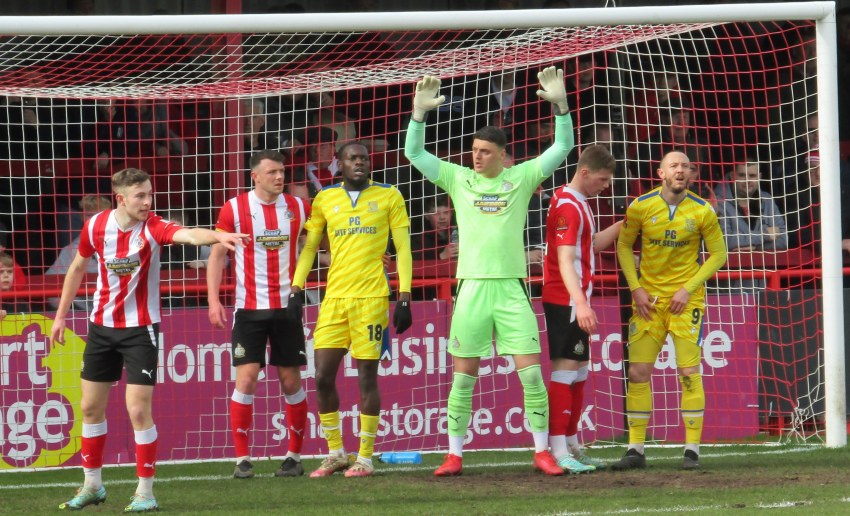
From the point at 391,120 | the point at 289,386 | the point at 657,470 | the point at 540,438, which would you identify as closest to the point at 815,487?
the point at 657,470

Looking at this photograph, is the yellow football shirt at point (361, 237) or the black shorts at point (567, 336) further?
the yellow football shirt at point (361, 237)

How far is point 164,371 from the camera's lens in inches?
351

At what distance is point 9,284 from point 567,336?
13.1 feet

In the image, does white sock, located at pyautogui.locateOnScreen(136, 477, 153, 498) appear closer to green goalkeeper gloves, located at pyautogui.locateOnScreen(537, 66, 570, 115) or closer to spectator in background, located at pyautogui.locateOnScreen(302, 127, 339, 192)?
green goalkeeper gloves, located at pyautogui.locateOnScreen(537, 66, 570, 115)

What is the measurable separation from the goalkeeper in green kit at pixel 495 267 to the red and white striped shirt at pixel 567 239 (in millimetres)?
256

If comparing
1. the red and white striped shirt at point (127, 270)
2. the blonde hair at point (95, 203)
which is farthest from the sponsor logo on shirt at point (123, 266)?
the blonde hair at point (95, 203)

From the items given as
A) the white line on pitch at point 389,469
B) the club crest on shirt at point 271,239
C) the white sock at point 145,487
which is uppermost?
the club crest on shirt at point 271,239

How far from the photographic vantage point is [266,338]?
7883 mm

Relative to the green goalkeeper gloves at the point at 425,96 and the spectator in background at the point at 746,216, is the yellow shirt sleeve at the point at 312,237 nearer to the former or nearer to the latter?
the green goalkeeper gloves at the point at 425,96

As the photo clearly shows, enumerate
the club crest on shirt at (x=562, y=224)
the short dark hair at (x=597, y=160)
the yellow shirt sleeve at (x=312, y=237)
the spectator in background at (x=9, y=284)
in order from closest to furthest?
the club crest on shirt at (x=562, y=224) < the short dark hair at (x=597, y=160) < the yellow shirt sleeve at (x=312, y=237) < the spectator in background at (x=9, y=284)

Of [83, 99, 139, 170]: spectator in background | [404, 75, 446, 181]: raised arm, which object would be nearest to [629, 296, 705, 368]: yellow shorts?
[404, 75, 446, 181]: raised arm

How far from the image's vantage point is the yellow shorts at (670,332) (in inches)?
295

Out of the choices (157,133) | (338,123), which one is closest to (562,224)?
(338,123)

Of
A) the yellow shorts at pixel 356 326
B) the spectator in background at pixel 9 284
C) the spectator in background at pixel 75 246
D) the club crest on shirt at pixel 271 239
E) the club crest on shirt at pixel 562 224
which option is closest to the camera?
the club crest on shirt at pixel 562 224
